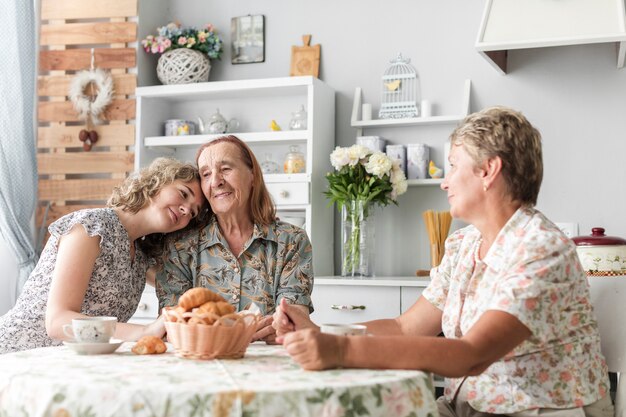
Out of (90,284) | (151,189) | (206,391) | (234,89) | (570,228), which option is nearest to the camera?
(206,391)

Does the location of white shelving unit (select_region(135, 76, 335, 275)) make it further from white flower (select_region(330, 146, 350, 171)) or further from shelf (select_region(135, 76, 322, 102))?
white flower (select_region(330, 146, 350, 171))

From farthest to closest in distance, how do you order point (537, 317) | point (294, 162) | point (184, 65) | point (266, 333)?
point (184, 65), point (294, 162), point (266, 333), point (537, 317)

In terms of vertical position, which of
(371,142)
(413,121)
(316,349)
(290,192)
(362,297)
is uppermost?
(413,121)

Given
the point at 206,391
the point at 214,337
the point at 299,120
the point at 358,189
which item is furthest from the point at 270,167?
the point at 206,391

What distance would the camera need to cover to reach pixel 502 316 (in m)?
1.59

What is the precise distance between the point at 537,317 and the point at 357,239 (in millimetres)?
2242

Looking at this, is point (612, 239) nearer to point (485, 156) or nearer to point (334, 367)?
point (485, 156)

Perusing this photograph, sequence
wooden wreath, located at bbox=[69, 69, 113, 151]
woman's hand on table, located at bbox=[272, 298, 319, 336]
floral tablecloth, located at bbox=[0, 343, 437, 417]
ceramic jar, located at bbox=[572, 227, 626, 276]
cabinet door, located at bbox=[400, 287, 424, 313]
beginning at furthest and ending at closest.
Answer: wooden wreath, located at bbox=[69, 69, 113, 151] → cabinet door, located at bbox=[400, 287, 424, 313] → ceramic jar, located at bbox=[572, 227, 626, 276] → woman's hand on table, located at bbox=[272, 298, 319, 336] → floral tablecloth, located at bbox=[0, 343, 437, 417]

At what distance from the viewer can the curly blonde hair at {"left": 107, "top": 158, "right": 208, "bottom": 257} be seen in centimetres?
244

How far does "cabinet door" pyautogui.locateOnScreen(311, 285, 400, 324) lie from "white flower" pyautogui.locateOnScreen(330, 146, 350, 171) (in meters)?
0.58

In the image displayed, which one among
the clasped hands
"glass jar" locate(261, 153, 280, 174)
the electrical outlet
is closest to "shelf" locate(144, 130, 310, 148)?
"glass jar" locate(261, 153, 280, 174)

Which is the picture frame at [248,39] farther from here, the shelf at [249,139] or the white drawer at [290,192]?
the white drawer at [290,192]

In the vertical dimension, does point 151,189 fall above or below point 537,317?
above

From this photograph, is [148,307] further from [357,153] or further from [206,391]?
[206,391]
